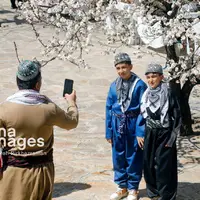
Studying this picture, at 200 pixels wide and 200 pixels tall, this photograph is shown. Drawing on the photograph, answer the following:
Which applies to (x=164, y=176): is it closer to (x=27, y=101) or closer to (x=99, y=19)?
(x=27, y=101)

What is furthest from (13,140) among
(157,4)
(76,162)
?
(157,4)

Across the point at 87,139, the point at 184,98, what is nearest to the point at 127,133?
the point at 184,98

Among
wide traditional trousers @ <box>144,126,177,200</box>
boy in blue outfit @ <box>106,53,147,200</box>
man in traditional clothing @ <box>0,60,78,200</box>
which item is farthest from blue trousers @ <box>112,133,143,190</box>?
man in traditional clothing @ <box>0,60,78,200</box>

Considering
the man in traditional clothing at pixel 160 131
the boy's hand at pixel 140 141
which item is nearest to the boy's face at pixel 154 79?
the man in traditional clothing at pixel 160 131

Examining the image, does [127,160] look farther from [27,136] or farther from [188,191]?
[27,136]

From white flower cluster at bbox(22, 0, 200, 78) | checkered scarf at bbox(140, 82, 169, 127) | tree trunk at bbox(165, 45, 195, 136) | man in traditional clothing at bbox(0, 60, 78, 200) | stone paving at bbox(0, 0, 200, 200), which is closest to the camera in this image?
man in traditional clothing at bbox(0, 60, 78, 200)

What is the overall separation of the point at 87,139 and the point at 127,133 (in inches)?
112

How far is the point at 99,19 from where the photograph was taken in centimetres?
723

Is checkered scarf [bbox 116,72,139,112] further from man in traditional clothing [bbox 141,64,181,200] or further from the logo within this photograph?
the logo

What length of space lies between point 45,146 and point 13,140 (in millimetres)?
244

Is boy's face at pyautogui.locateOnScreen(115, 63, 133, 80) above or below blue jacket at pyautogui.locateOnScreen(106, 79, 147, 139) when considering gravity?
above

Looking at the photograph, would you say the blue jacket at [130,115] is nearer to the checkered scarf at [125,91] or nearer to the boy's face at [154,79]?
the checkered scarf at [125,91]

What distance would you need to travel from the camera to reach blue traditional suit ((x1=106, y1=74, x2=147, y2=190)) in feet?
16.8

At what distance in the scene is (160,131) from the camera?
4.95 metres
